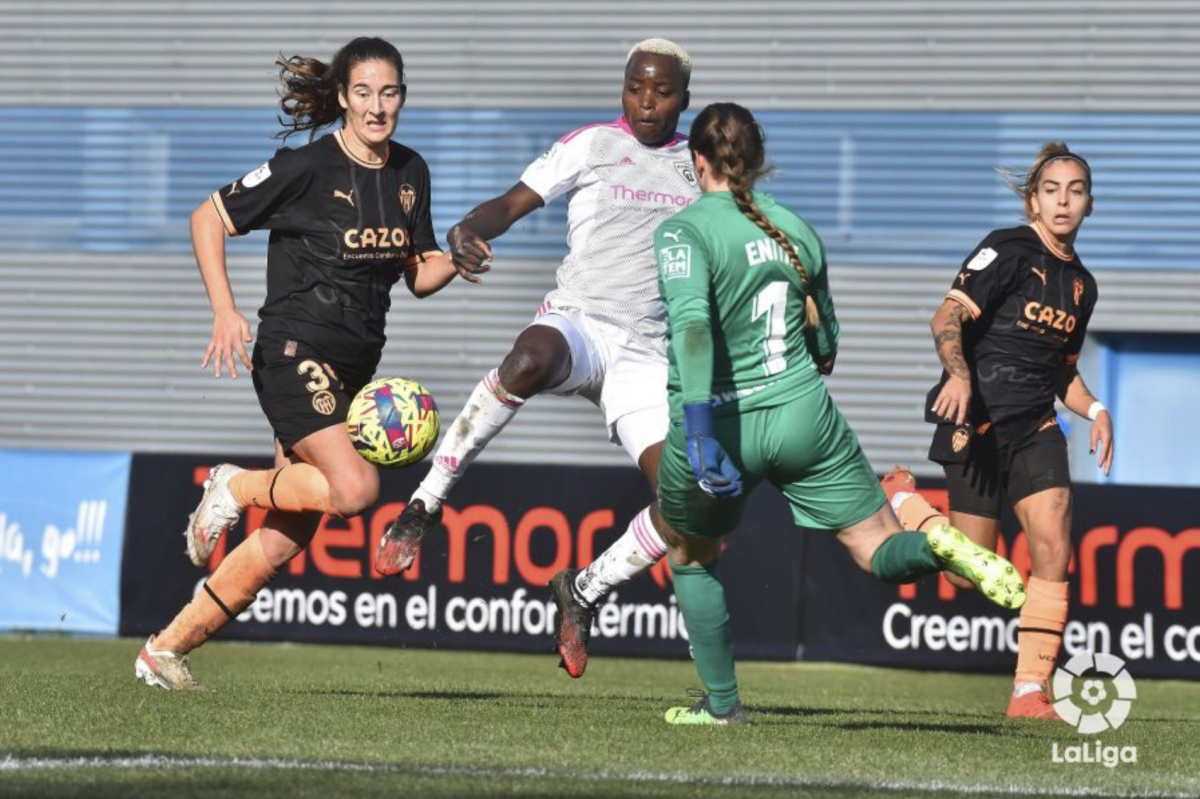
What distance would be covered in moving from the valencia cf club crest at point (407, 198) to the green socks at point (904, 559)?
2555mm

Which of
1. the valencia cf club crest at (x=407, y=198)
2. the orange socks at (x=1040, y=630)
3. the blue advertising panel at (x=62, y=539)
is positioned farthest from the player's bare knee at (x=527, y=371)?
the blue advertising panel at (x=62, y=539)

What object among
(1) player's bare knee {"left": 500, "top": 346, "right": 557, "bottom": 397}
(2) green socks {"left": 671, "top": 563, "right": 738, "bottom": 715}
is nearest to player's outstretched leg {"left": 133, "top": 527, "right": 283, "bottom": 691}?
(1) player's bare knee {"left": 500, "top": 346, "right": 557, "bottom": 397}

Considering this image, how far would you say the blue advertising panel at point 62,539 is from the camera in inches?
542

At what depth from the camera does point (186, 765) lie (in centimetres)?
521

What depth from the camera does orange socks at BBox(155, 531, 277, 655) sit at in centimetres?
771

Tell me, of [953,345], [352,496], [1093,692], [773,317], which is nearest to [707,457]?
[773,317]

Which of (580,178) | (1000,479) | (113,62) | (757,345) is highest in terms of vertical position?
(113,62)

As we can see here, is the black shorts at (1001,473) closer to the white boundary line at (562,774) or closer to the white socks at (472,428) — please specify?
the white socks at (472,428)

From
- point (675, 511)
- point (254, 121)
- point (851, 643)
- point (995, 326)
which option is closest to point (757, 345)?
point (675, 511)

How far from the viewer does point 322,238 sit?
7.54 meters

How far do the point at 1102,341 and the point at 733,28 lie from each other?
187 inches

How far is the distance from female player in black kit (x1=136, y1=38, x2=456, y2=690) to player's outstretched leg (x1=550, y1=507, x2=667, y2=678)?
893 millimetres

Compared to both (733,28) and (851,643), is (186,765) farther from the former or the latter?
(733,28)

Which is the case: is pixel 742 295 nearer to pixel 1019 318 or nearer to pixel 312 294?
pixel 312 294
